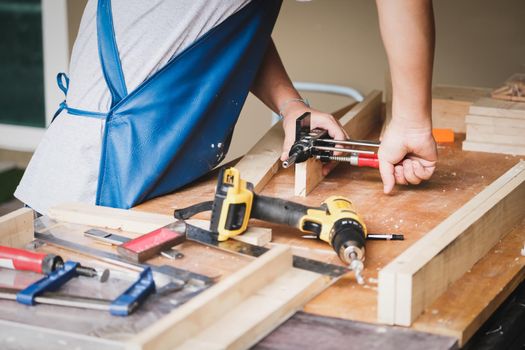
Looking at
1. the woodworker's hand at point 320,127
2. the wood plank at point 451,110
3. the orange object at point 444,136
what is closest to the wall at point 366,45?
the wood plank at point 451,110

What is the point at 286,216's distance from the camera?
5.64 feet

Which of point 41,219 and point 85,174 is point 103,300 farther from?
point 85,174

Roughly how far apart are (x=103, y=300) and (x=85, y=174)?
64cm

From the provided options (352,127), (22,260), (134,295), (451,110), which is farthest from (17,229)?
(451,110)

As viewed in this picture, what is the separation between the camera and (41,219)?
71.6 inches

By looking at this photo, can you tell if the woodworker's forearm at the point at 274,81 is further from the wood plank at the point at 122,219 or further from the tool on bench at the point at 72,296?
the tool on bench at the point at 72,296

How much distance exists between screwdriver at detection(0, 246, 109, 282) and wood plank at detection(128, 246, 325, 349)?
27 centimetres

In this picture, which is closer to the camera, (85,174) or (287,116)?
(85,174)

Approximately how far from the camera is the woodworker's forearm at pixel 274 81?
7.61 ft

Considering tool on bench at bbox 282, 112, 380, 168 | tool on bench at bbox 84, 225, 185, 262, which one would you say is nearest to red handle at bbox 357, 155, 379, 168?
tool on bench at bbox 282, 112, 380, 168

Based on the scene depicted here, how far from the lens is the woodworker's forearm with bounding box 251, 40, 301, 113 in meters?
2.32

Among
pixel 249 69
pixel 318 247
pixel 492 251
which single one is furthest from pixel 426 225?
pixel 249 69

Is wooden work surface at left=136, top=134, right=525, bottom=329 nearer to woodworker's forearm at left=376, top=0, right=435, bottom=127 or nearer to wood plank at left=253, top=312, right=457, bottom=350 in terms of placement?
wood plank at left=253, top=312, right=457, bottom=350

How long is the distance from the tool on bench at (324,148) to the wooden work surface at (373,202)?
8 cm
